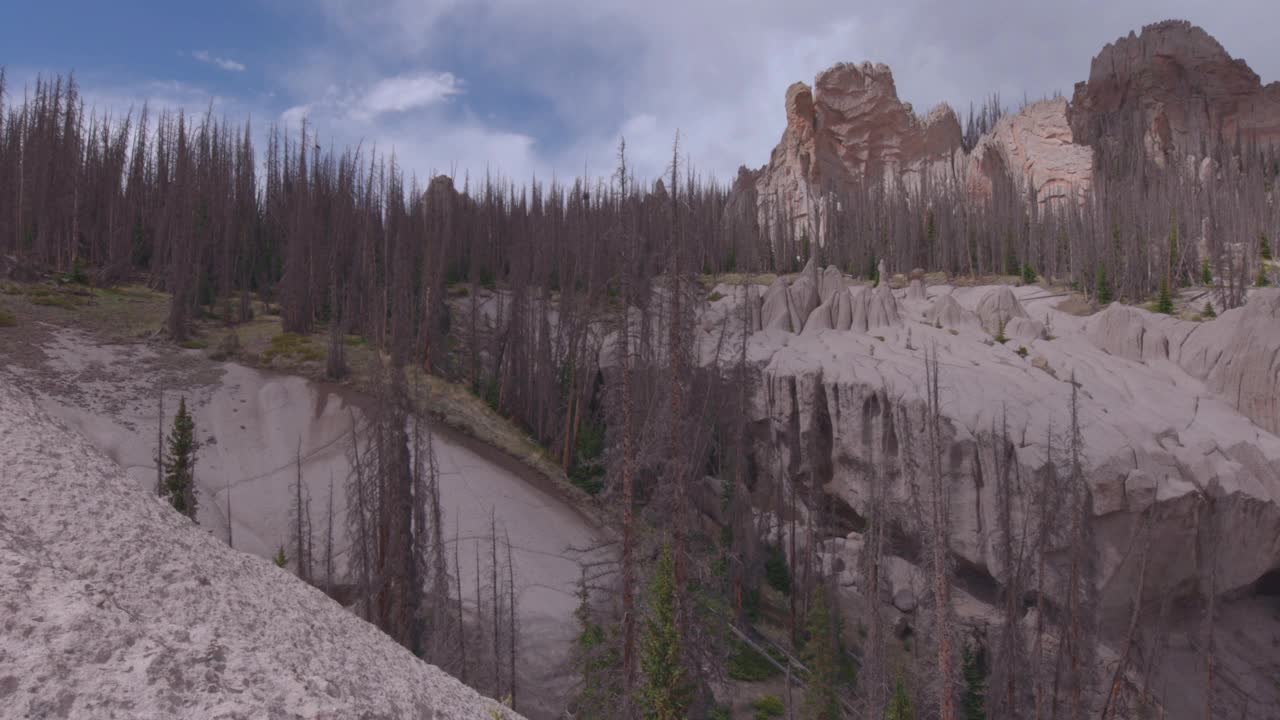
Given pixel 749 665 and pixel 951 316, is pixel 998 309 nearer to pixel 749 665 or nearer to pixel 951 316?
pixel 951 316

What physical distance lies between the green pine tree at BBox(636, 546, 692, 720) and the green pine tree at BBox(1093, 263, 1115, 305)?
3401cm

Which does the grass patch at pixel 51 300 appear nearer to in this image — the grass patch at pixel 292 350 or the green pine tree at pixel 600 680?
the grass patch at pixel 292 350

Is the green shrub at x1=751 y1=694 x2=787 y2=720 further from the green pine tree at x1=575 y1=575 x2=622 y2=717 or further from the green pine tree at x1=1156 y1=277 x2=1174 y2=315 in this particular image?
the green pine tree at x1=1156 y1=277 x2=1174 y2=315

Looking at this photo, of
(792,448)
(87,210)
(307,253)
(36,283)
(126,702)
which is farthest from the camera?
(87,210)

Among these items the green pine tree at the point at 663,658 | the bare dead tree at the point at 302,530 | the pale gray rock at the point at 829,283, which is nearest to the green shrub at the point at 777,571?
the pale gray rock at the point at 829,283

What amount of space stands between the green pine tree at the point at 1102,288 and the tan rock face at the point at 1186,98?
35.1m

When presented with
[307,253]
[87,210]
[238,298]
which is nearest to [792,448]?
[307,253]

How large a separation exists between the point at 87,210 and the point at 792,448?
4654 cm

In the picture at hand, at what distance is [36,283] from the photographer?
38.2 m

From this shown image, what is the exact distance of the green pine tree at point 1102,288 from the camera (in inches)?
1549

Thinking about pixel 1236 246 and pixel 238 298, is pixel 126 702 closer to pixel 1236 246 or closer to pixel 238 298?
pixel 238 298

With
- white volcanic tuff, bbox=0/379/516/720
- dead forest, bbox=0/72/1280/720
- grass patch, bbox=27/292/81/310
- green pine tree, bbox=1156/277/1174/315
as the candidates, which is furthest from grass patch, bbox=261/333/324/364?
green pine tree, bbox=1156/277/1174/315

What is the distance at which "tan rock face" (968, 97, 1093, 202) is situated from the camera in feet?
209

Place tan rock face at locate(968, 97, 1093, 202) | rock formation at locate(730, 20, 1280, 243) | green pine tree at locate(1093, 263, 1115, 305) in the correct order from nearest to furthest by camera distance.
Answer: green pine tree at locate(1093, 263, 1115, 305) < tan rock face at locate(968, 97, 1093, 202) < rock formation at locate(730, 20, 1280, 243)
